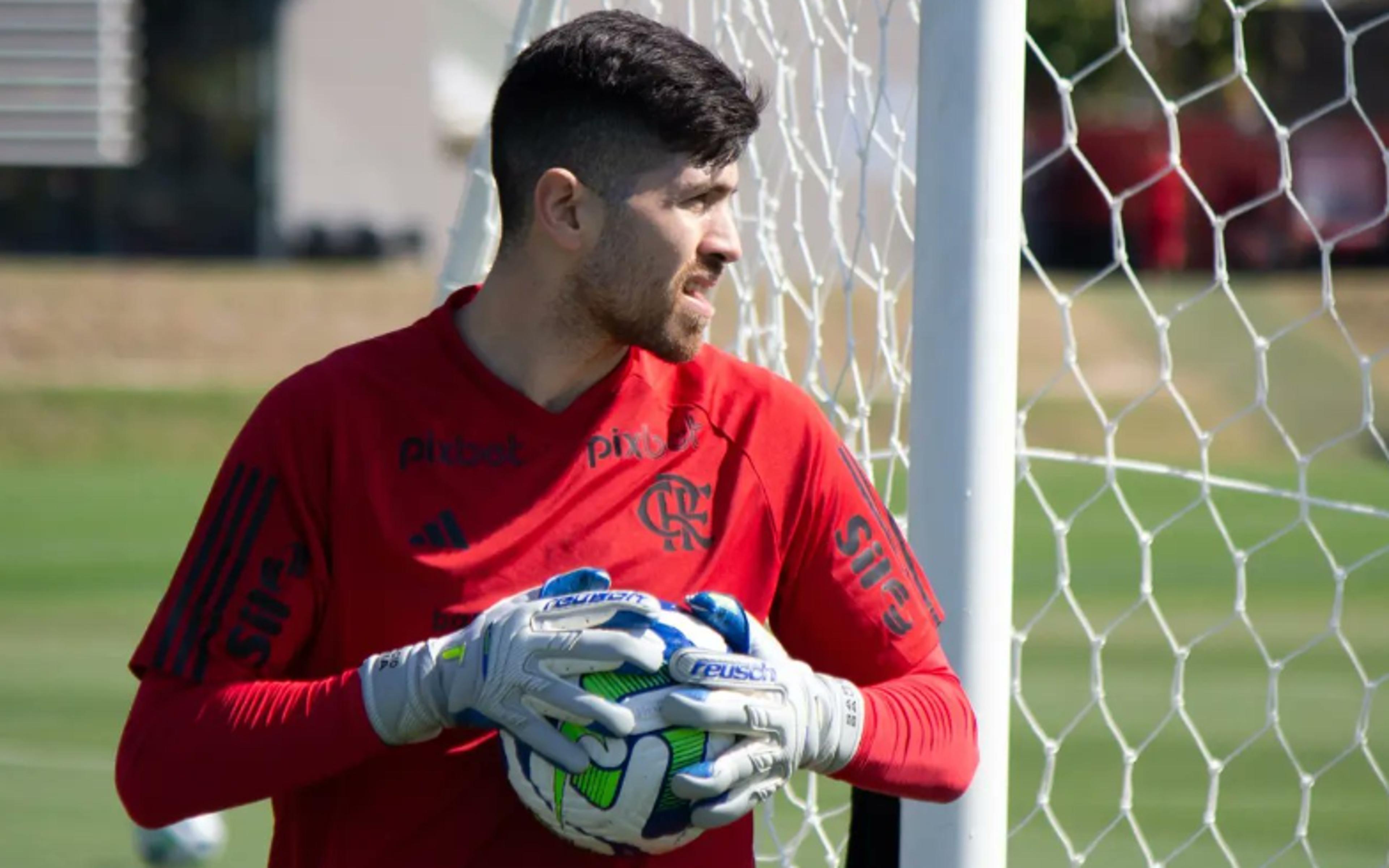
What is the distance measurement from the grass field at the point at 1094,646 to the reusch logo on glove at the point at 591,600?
1.70 m

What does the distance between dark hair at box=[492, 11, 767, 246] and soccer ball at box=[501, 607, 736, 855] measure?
0.57 meters

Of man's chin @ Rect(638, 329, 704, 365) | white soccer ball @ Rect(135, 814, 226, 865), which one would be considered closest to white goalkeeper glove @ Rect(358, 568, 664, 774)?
man's chin @ Rect(638, 329, 704, 365)

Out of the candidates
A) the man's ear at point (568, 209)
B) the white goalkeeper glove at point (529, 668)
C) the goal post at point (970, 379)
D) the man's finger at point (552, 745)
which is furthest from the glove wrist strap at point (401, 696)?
the goal post at point (970, 379)

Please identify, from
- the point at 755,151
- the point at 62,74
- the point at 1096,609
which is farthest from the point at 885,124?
the point at 62,74

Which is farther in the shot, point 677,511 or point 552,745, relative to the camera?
point 677,511

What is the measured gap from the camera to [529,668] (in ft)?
6.76

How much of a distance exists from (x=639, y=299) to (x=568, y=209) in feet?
0.51

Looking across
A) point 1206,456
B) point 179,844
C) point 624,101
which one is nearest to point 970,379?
point 624,101

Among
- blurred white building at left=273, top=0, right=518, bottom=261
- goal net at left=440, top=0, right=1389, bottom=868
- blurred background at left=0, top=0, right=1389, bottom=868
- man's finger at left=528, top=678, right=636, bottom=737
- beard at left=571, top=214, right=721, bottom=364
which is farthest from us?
blurred white building at left=273, top=0, right=518, bottom=261

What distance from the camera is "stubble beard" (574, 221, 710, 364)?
232cm

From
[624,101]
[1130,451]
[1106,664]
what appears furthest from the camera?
[1130,451]

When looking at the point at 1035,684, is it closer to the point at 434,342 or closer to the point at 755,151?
the point at 755,151

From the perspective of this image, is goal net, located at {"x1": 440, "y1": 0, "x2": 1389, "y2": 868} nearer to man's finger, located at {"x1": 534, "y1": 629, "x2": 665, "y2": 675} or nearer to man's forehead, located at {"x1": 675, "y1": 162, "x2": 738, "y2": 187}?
man's forehead, located at {"x1": 675, "y1": 162, "x2": 738, "y2": 187}

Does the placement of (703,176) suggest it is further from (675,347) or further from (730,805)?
(730,805)
